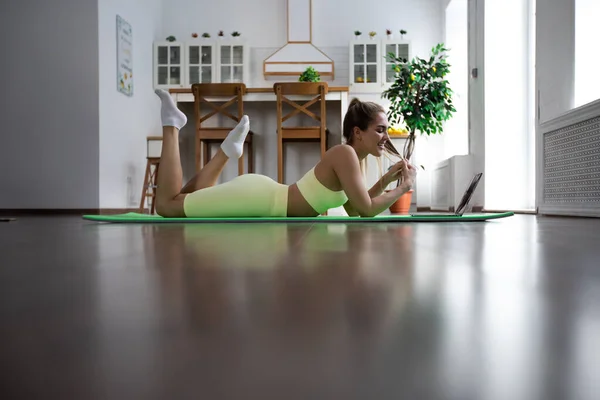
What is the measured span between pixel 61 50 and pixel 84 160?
90cm

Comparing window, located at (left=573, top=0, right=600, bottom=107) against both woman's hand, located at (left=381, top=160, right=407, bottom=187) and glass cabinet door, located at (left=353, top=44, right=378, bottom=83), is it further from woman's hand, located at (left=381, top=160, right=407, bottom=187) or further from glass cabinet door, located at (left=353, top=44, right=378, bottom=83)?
glass cabinet door, located at (left=353, top=44, right=378, bottom=83)

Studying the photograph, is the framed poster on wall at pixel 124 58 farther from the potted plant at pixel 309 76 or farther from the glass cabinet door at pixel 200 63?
the potted plant at pixel 309 76

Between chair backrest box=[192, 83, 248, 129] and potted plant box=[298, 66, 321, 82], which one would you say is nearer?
chair backrest box=[192, 83, 248, 129]

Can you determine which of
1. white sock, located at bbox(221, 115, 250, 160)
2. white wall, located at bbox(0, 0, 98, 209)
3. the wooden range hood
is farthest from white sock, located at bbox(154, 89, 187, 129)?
the wooden range hood

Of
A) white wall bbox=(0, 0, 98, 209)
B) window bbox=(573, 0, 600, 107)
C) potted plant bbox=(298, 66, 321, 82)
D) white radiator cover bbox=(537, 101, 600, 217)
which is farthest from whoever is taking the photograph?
potted plant bbox=(298, 66, 321, 82)

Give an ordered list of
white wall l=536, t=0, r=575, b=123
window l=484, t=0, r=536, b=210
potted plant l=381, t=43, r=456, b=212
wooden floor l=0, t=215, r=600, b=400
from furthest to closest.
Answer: potted plant l=381, t=43, r=456, b=212, window l=484, t=0, r=536, b=210, white wall l=536, t=0, r=575, b=123, wooden floor l=0, t=215, r=600, b=400

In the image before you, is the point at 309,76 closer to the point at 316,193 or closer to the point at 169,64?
the point at 169,64

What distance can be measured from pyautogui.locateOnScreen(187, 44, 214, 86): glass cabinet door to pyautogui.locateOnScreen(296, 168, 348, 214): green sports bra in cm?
420

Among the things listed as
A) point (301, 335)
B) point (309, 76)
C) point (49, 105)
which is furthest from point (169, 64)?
point (301, 335)

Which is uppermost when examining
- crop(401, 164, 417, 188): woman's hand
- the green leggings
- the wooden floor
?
crop(401, 164, 417, 188): woman's hand

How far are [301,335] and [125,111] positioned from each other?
469 cm

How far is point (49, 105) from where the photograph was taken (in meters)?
→ 3.91

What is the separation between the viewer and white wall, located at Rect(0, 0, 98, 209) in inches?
154

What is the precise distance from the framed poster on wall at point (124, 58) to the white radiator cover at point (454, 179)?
123 inches
